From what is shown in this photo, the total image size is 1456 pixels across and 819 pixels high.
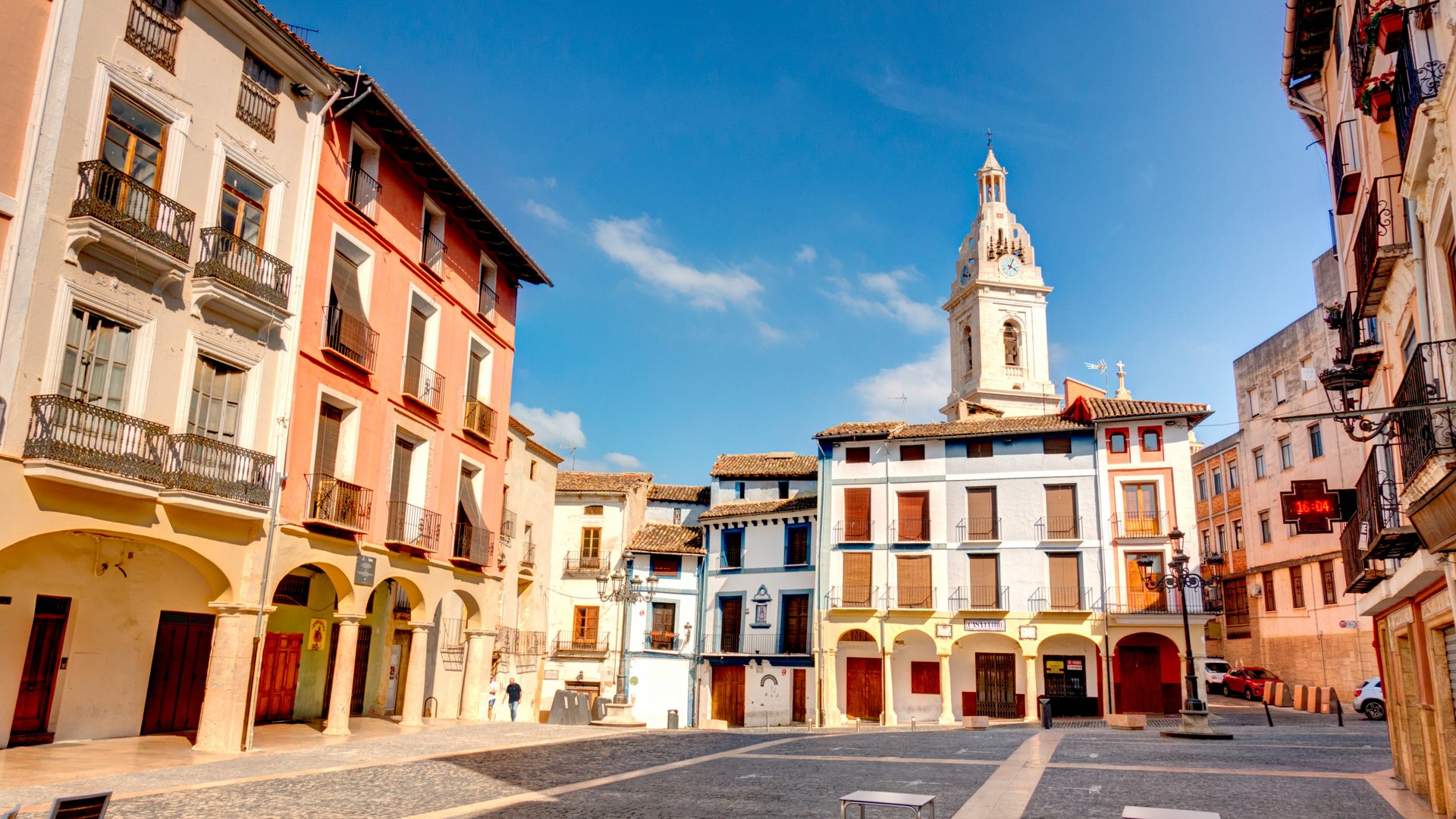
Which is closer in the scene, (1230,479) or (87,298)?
(87,298)

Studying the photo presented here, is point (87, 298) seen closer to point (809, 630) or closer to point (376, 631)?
point (376, 631)

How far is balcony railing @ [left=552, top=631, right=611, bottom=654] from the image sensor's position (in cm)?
4031

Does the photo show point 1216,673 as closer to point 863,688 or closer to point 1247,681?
point 1247,681

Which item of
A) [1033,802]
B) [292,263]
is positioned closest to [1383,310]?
[1033,802]

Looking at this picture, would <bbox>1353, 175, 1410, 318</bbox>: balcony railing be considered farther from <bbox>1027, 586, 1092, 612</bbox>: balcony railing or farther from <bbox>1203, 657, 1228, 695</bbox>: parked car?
<bbox>1203, 657, 1228, 695</bbox>: parked car

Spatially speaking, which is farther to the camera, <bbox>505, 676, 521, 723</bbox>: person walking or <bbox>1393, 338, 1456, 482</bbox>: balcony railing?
<bbox>505, 676, 521, 723</bbox>: person walking

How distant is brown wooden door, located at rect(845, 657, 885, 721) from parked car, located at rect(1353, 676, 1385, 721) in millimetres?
15595

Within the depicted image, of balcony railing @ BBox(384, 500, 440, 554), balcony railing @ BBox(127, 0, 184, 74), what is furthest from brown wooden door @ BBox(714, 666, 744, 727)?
balcony railing @ BBox(127, 0, 184, 74)

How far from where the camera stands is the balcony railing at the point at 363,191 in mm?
20172

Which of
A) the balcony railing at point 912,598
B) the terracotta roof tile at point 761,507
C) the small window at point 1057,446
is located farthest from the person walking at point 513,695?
the small window at point 1057,446

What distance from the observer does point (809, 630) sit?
129 ft

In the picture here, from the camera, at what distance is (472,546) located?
2422 cm

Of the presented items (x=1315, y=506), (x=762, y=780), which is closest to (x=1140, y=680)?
(x=1315, y=506)

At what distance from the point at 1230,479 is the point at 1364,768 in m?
35.5
